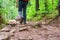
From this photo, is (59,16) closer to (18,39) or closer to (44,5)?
(18,39)

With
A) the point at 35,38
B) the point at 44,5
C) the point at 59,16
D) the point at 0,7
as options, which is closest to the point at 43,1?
the point at 44,5

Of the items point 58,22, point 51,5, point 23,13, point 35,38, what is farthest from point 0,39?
point 51,5

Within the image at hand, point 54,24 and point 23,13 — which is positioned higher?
point 23,13

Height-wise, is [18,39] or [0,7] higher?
[0,7]

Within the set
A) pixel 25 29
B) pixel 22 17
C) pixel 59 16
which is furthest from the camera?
pixel 59 16

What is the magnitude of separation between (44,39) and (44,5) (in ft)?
28.8

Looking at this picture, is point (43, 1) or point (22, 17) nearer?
point (22, 17)

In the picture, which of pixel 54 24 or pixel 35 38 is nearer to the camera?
pixel 35 38

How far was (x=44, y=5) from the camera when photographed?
13578 mm

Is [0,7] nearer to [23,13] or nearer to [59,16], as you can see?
[23,13]

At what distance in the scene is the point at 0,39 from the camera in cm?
442

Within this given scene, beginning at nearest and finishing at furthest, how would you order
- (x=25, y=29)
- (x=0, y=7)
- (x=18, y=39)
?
(x=18, y=39), (x=25, y=29), (x=0, y=7)

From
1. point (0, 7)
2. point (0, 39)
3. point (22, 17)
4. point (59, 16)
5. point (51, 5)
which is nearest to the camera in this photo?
point (0, 39)

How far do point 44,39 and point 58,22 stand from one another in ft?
10.4
